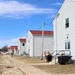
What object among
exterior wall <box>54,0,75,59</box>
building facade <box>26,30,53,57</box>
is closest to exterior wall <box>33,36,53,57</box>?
building facade <box>26,30,53,57</box>

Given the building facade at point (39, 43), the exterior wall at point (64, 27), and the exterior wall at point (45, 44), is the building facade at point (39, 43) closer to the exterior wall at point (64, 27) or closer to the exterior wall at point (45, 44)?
the exterior wall at point (45, 44)

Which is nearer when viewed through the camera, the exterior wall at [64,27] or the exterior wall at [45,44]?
the exterior wall at [64,27]

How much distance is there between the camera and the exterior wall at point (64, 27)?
3428 centimetres

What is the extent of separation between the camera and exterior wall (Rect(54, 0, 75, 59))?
34281mm

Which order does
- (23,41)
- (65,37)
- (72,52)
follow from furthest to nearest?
1. (23,41)
2. (65,37)
3. (72,52)

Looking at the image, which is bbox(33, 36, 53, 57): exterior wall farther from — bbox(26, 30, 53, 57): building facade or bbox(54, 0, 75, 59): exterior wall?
bbox(54, 0, 75, 59): exterior wall

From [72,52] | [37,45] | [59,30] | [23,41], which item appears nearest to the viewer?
[72,52]

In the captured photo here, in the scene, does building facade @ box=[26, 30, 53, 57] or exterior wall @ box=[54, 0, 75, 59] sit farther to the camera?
building facade @ box=[26, 30, 53, 57]

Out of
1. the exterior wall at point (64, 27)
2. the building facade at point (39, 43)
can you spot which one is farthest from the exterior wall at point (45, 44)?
the exterior wall at point (64, 27)

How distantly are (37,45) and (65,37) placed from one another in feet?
99.3

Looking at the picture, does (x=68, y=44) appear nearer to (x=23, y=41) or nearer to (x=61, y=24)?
(x=61, y=24)

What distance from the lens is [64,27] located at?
1492 inches

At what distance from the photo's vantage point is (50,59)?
40562 millimetres

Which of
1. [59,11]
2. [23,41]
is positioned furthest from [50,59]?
[23,41]
